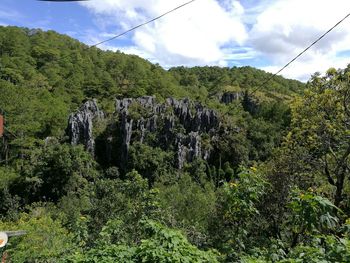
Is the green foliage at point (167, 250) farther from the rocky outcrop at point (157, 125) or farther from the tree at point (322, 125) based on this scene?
the rocky outcrop at point (157, 125)

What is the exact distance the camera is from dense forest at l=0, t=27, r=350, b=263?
4.58m

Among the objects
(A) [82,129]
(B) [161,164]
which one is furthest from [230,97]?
(A) [82,129]

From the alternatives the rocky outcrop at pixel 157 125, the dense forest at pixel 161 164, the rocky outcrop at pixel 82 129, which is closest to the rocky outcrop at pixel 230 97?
the dense forest at pixel 161 164

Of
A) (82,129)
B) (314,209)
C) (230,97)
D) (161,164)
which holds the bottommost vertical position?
(161,164)

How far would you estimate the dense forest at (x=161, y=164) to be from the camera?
458 cm

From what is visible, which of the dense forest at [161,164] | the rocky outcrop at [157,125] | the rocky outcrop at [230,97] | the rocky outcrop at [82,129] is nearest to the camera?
the dense forest at [161,164]

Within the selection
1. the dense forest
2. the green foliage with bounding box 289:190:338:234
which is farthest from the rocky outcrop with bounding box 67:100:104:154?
the green foliage with bounding box 289:190:338:234

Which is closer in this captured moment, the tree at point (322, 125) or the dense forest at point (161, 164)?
the dense forest at point (161, 164)

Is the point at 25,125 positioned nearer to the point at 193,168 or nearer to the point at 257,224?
the point at 193,168

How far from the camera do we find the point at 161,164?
43.7 meters

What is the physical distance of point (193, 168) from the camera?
4503cm

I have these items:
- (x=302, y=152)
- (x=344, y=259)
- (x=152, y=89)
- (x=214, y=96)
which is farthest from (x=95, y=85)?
(x=344, y=259)

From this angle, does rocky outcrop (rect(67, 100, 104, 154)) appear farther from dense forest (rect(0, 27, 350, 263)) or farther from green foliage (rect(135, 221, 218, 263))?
green foliage (rect(135, 221, 218, 263))

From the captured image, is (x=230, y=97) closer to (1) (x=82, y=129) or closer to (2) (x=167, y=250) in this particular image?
(1) (x=82, y=129)
